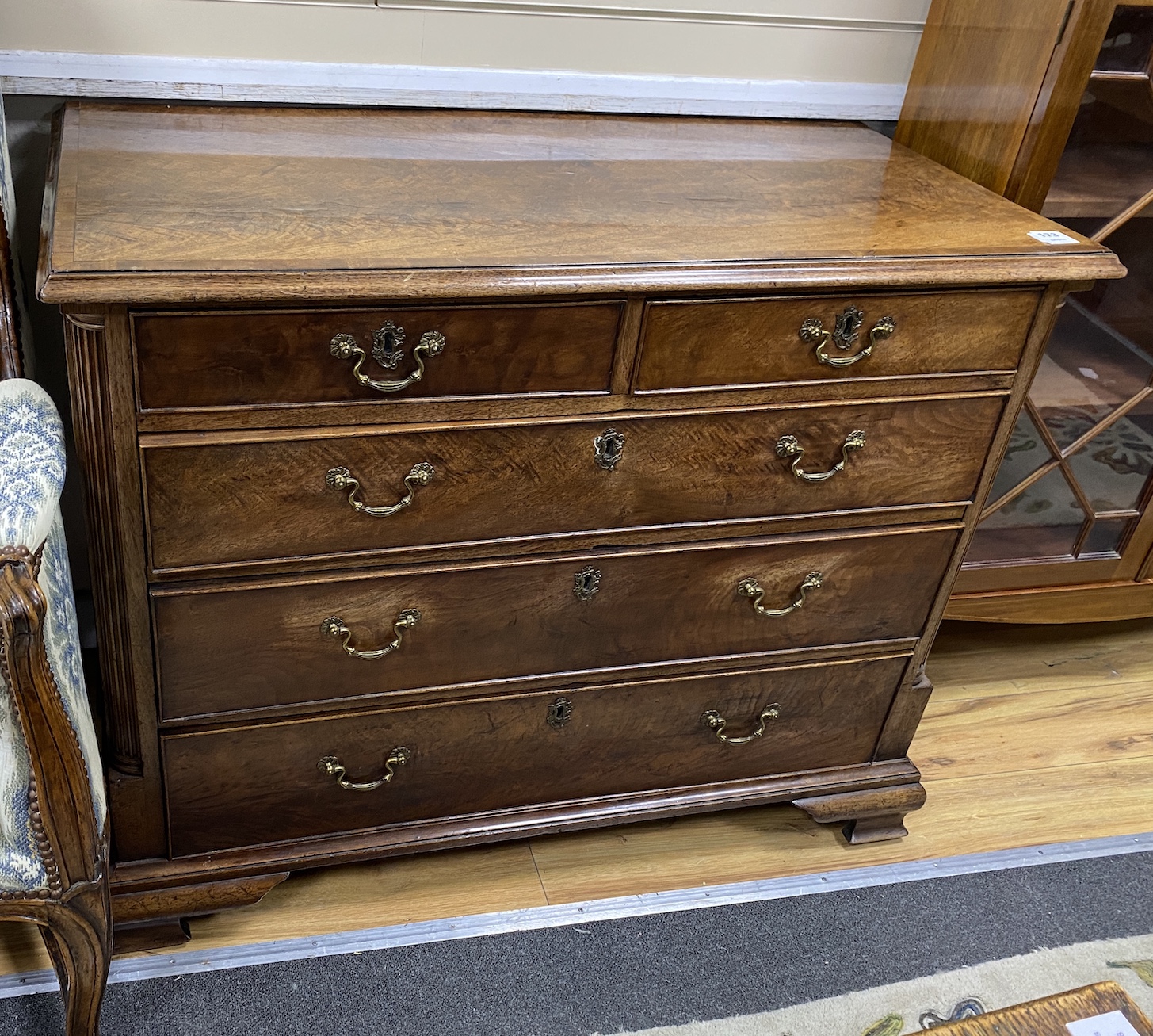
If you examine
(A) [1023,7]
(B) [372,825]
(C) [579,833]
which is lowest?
(C) [579,833]

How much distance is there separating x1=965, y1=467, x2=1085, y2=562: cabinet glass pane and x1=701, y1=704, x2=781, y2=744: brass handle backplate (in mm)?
504

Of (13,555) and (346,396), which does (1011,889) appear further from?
(13,555)

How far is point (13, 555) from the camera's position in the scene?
3.17ft

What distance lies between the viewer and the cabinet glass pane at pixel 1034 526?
6.22 feet

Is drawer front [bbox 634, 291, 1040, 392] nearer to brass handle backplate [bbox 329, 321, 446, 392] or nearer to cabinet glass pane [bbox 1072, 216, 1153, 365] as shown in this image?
brass handle backplate [bbox 329, 321, 446, 392]

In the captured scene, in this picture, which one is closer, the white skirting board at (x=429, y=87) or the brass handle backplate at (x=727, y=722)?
the white skirting board at (x=429, y=87)

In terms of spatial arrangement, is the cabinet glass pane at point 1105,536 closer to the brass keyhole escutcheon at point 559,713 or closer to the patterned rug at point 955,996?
the patterned rug at point 955,996

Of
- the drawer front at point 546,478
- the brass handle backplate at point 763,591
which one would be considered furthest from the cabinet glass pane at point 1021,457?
the brass handle backplate at point 763,591

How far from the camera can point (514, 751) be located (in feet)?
5.13

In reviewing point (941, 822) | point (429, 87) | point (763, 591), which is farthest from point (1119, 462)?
point (429, 87)

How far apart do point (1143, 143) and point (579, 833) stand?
1.27 metres

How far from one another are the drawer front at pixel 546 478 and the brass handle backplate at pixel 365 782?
310mm

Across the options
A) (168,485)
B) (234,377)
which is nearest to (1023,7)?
(234,377)

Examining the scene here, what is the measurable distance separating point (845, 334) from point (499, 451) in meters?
0.41
